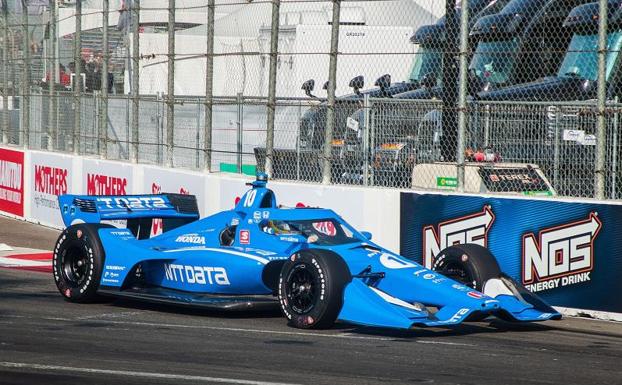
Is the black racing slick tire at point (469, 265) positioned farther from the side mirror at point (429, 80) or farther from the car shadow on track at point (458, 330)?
the side mirror at point (429, 80)

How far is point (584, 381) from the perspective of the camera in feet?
25.2

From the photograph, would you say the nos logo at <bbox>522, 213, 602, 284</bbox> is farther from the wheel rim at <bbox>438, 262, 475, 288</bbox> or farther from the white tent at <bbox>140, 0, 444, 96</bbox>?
the white tent at <bbox>140, 0, 444, 96</bbox>

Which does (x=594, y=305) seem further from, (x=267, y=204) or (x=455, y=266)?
(x=267, y=204)

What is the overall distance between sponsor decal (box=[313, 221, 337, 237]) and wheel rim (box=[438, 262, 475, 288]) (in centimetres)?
107

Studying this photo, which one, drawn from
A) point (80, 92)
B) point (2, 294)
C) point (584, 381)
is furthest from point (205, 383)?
point (80, 92)

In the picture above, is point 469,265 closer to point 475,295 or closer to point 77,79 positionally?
point 475,295

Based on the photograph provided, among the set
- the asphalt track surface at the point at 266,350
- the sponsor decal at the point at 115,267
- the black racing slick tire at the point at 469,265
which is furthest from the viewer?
the sponsor decal at the point at 115,267

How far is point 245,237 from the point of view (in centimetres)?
1091

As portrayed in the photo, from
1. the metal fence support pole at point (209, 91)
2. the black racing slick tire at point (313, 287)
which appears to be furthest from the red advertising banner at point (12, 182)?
the black racing slick tire at point (313, 287)

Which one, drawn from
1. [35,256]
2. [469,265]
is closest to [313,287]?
[469,265]

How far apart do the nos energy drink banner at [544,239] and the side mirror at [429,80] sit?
163 inches

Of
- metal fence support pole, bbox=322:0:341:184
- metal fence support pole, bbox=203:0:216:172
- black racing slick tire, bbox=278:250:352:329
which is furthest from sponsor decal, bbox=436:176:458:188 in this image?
metal fence support pole, bbox=203:0:216:172

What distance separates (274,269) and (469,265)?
67.6 inches

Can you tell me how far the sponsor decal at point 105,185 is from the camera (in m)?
18.5
